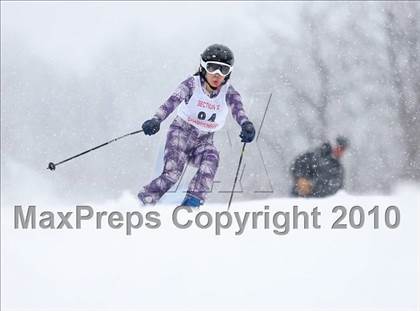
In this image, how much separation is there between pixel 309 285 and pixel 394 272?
773 mm

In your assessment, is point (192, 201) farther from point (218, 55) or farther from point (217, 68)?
point (218, 55)

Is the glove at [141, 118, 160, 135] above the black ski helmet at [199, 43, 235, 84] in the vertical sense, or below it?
below

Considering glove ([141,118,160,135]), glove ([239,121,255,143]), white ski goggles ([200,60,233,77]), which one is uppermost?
white ski goggles ([200,60,233,77])

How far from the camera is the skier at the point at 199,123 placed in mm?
6754

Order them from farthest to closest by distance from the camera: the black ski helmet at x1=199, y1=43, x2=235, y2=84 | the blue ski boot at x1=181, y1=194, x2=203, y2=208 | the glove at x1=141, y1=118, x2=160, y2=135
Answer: the blue ski boot at x1=181, y1=194, x2=203, y2=208 < the black ski helmet at x1=199, y1=43, x2=235, y2=84 < the glove at x1=141, y1=118, x2=160, y2=135

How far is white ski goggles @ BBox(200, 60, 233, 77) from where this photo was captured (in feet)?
21.9

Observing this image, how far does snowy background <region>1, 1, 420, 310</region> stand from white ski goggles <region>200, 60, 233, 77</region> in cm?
94

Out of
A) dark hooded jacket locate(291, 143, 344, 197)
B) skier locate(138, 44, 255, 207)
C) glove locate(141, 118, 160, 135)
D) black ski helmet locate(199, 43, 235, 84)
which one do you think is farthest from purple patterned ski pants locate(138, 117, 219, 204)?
dark hooded jacket locate(291, 143, 344, 197)

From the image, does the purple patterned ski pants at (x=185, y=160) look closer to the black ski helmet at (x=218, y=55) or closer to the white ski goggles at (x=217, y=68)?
the white ski goggles at (x=217, y=68)

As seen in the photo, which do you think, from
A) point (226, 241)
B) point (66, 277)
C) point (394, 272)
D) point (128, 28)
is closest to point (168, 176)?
point (226, 241)

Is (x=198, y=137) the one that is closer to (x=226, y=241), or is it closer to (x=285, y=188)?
(x=226, y=241)

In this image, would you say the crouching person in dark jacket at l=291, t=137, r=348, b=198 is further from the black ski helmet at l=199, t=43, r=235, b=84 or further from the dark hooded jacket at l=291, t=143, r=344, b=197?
the black ski helmet at l=199, t=43, r=235, b=84

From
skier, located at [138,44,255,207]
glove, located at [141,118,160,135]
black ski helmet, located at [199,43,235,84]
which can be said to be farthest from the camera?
skier, located at [138,44,255,207]

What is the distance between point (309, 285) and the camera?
22.1 ft
